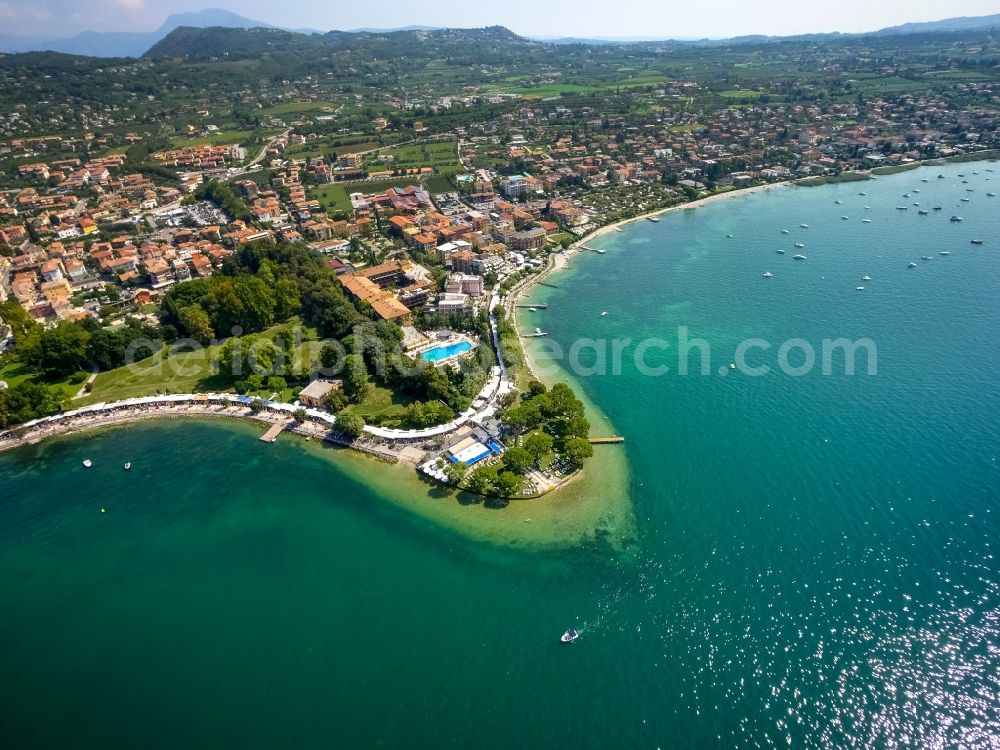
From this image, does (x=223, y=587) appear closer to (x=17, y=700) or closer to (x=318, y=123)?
(x=17, y=700)

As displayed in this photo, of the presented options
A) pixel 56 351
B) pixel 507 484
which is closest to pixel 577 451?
pixel 507 484

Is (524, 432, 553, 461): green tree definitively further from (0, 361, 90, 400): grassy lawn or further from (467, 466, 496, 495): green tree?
(0, 361, 90, 400): grassy lawn

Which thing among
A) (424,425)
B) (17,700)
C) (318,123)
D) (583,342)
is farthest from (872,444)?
(318,123)

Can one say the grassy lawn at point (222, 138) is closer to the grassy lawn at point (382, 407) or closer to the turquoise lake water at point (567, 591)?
the turquoise lake water at point (567, 591)

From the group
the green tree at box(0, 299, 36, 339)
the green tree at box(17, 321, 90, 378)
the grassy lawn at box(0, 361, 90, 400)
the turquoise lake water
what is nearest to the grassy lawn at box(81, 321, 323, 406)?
the grassy lawn at box(0, 361, 90, 400)

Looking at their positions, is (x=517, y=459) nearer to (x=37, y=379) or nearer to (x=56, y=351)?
(x=56, y=351)
